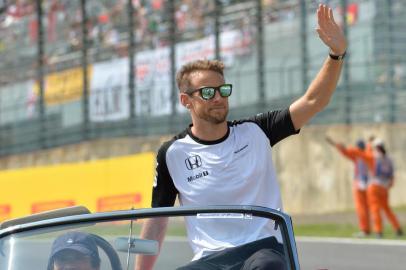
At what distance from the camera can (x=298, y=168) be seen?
69.3 ft

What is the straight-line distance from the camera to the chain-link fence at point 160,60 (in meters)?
20.5

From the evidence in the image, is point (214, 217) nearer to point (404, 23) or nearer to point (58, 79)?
point (404, 23)

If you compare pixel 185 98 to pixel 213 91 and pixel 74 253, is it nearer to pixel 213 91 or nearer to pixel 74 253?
pixel 213 91

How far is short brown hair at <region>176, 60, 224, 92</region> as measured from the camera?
563 cm

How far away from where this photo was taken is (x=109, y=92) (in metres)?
23.2

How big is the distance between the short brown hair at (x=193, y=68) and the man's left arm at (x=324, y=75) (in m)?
0.46

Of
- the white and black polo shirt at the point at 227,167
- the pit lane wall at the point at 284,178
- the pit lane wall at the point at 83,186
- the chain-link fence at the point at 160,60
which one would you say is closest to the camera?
the white and black polo shirt at the point at 227,167

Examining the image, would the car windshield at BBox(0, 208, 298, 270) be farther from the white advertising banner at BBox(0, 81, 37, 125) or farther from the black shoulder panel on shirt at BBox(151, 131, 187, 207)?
the white advertising banner at BBox(0, 81, 37, 125)

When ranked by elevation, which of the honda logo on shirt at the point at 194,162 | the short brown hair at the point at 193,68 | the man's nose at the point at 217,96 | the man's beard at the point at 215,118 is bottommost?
the honda logo on shirt at the point at 194,162

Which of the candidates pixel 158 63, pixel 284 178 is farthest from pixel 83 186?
pixel 284 178

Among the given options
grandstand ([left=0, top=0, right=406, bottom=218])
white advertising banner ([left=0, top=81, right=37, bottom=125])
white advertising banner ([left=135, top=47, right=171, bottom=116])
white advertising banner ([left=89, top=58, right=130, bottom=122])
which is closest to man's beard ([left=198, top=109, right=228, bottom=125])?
grandstand ([left=0, top=0, right=406, bottom=218])

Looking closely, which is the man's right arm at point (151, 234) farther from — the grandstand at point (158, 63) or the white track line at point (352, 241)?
the grandstand at point (158, 63)

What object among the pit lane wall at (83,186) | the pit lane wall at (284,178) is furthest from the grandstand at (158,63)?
the pit lane wall at (83,186)

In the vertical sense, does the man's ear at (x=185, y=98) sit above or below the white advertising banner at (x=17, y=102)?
below
